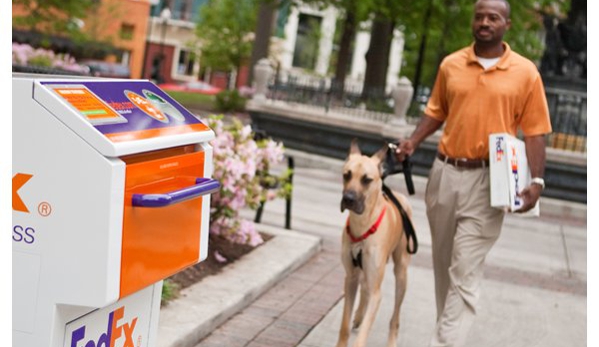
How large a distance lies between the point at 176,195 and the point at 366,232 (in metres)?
2.59

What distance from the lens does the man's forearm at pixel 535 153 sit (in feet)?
19.1

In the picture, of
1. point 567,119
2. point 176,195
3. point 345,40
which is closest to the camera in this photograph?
point 176,195

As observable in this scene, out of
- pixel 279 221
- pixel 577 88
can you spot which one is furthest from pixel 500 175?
pixel 577 88

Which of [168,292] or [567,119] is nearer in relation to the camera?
[168,292]

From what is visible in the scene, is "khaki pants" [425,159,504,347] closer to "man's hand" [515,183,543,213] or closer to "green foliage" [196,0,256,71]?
"man's hand" [515,183,543,213]

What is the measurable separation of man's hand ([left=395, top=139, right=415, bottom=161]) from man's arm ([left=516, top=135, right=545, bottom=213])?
0.75 meters

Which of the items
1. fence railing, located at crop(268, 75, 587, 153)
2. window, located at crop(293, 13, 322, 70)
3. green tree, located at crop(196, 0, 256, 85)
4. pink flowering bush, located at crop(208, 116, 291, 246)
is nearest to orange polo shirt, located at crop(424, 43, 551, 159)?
pink flowering bush, located at crop(208, 116, 291, 246)

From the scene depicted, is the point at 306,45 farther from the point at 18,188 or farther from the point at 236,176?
the point at 18,188

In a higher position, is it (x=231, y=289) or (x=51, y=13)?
(x=231, y=289)

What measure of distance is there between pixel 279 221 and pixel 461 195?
550cm

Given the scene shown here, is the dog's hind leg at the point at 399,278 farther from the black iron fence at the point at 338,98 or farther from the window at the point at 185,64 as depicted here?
the window at the point at 185,64

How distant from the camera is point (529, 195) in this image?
577cm

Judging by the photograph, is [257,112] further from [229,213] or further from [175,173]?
[175,173]

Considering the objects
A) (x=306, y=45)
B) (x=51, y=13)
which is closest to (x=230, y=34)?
(x=306, y=45)
